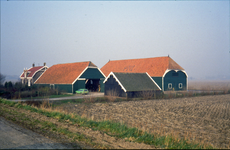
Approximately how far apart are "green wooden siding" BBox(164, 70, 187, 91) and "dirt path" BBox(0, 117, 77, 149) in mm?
32258

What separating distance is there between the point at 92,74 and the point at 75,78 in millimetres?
3757

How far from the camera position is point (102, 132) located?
29.4 ft

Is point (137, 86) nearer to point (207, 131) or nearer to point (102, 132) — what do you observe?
point (207, 131)

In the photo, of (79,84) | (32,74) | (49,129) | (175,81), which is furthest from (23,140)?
(32,74)

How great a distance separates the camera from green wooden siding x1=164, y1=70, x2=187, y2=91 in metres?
38.6

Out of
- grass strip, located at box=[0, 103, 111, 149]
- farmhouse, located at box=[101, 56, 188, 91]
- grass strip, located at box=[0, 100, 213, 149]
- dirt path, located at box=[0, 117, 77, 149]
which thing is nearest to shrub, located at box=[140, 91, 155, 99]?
farmhouse, located at box=[101, 56, 188, 91]

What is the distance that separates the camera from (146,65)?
43.5 metres

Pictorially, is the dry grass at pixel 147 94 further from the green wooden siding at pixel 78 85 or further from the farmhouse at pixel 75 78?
the farmhouse at pixel 75 78

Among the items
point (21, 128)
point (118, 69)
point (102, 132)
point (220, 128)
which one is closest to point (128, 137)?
point (102, 132)

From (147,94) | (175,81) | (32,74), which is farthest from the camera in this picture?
(32,74)

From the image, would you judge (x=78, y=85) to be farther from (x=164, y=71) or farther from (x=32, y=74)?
(x=32, y=74)

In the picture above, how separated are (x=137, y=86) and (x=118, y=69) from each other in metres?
20.0

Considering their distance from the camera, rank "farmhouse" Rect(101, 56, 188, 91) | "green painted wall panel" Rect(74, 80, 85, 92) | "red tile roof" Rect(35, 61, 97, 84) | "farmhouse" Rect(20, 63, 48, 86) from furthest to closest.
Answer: "farmhouse" Rect(20, 63, 48, 86)
"farmhouse" Rect(101, 56, 188, 91)
"red tile roof" Rect(35, 61, 97, 84)
"green painted wall panel" Rect(74, 80, 85, 92)

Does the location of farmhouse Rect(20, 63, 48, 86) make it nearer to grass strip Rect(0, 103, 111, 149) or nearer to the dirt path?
grass strip Rect(0, 103, 111, 149)
